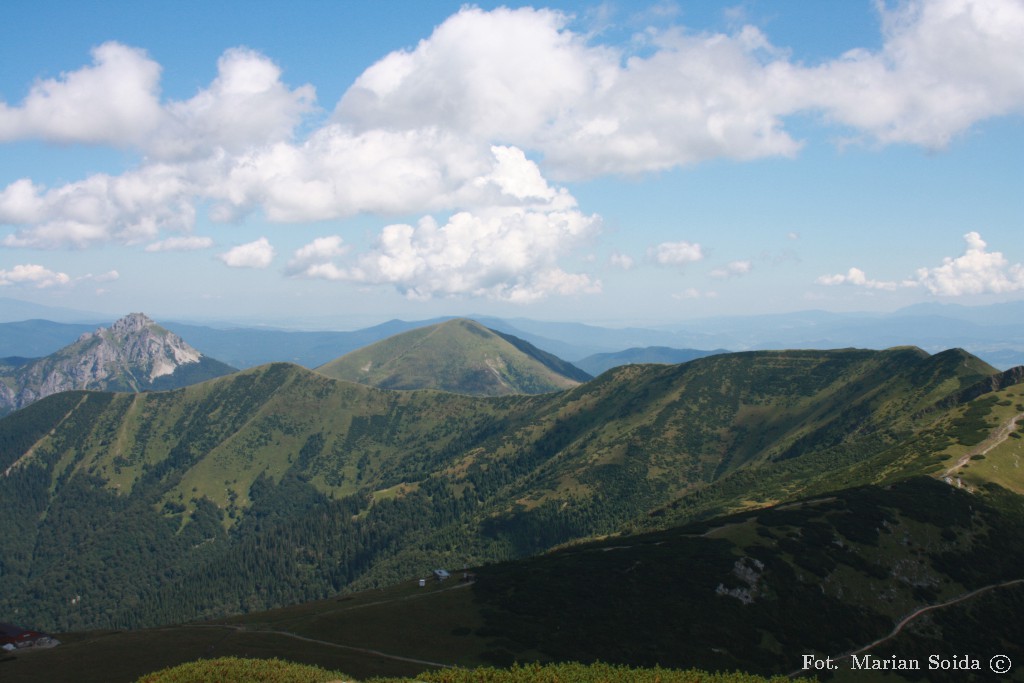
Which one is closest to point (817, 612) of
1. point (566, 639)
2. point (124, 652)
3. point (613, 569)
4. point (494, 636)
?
point (613, 569)

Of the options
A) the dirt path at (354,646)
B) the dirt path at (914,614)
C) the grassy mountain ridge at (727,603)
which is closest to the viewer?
the dirt path at (354,646)

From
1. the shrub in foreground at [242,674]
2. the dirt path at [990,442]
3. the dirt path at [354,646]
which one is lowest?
the dirt path at [354,646]

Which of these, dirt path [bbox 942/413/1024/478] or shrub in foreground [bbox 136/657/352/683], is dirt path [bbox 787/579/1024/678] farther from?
shrub in foreground [bbox 136/657/352/683]

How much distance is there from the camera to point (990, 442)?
599ft

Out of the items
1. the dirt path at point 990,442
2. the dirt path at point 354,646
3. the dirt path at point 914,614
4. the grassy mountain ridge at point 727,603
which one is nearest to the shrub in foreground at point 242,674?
the grassy mountain ridge at point 727,603

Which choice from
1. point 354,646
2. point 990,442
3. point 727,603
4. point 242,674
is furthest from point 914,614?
point 242,674

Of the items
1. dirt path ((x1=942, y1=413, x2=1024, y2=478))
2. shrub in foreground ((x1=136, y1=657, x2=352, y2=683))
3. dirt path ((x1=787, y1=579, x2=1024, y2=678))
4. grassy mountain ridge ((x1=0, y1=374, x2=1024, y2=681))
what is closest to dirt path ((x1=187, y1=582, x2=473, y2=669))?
grassy mountain ridge ((x1=0, y1=374, x2=1024, y2=681))

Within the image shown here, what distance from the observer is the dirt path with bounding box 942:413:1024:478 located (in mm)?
167275

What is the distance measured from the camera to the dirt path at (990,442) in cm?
16727

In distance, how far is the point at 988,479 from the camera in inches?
6309

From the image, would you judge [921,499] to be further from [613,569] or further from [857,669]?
[613,569]

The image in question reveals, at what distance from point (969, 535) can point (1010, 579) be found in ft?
40.0

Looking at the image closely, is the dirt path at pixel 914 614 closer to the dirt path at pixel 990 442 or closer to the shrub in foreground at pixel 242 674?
the dirt path at pixel 990 442

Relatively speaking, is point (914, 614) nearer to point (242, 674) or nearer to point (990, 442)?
point (990, 442)
